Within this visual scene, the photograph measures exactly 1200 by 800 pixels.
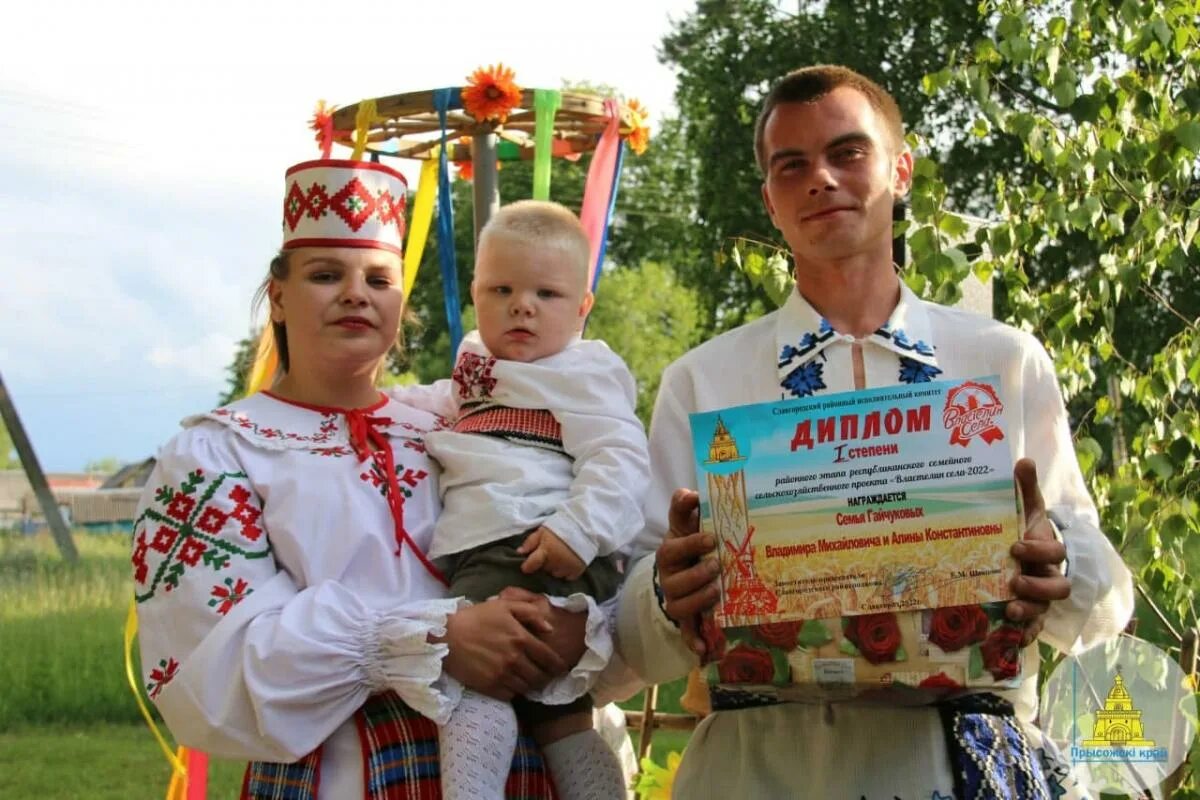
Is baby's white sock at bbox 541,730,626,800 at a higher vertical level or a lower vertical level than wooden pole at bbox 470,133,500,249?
lower

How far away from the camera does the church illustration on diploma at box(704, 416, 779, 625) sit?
1.82m

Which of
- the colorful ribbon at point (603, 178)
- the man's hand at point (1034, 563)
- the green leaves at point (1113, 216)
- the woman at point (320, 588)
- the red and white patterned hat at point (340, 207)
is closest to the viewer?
the man's hand at point (1034, 563)

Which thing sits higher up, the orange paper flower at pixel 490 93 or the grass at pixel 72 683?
the orange paper flower at pixel 490 93

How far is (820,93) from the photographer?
6.97ft

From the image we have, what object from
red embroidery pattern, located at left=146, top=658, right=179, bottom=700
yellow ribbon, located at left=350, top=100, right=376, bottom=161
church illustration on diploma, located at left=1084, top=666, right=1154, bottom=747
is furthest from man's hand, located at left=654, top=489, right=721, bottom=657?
yellow ribbon, located at left=350, top=100, right=376, bottom=161

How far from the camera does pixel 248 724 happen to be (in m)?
2.07

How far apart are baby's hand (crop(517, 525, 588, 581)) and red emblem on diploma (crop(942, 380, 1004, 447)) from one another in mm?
729

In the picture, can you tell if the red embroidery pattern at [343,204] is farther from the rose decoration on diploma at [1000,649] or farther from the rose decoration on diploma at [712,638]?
the rose decoration on diploma at [1000,649]

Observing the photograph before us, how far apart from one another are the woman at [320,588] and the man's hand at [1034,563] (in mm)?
772

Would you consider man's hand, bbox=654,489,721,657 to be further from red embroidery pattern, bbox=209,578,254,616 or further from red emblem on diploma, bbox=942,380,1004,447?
red embroidery pattern, bbox=209,578,254,616

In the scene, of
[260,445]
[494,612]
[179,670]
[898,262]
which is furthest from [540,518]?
[898,262]

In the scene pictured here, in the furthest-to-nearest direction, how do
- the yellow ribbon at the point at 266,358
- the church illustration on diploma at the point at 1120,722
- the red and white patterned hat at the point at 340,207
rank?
the church illustration on diploma at the point at 1120,722
the yellow ribbon at the point at 266,358
the red and white patterned hat at the point at 340,207

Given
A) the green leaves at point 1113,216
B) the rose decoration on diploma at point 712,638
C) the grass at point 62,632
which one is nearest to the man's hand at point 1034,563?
the rose decoration on diploma at point 712,638

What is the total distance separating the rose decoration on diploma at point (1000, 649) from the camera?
176 centimetres
